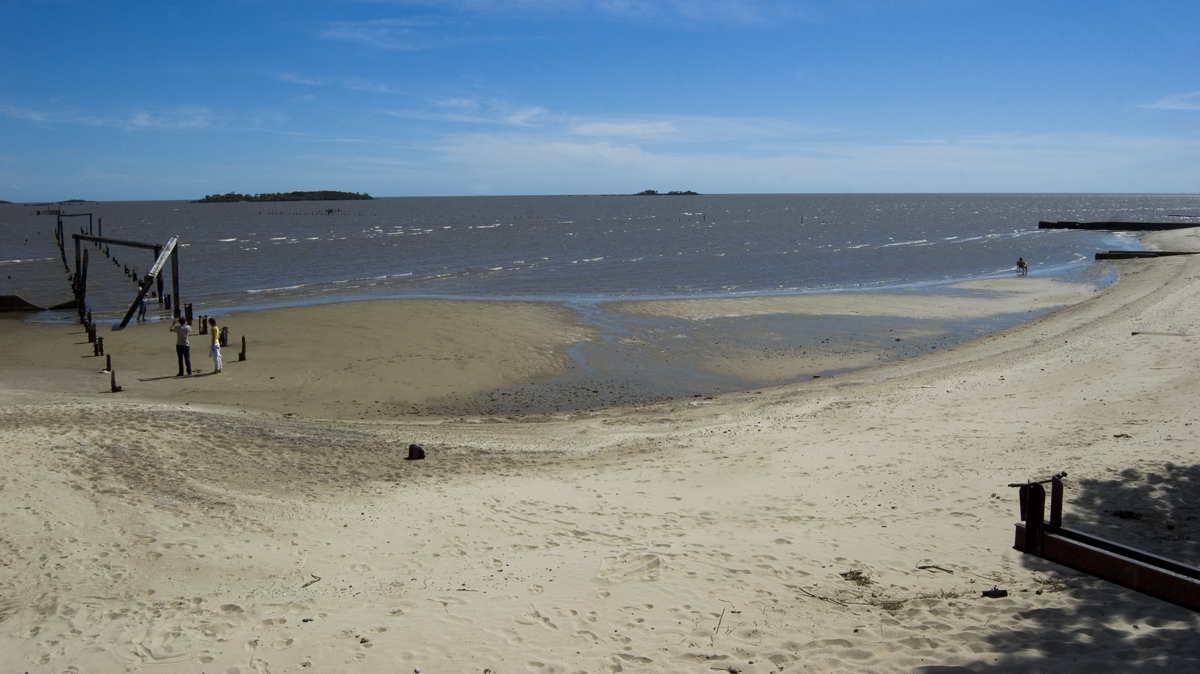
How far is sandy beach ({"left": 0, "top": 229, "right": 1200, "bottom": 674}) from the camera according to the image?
19.3 feet

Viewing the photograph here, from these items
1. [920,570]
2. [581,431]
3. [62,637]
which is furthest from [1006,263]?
[62,637]

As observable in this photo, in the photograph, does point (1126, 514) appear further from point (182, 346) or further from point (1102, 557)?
point (182, 346)

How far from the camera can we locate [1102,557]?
4277 millimetres

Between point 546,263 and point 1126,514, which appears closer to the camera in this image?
point 1126,514

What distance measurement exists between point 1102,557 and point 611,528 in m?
5.01

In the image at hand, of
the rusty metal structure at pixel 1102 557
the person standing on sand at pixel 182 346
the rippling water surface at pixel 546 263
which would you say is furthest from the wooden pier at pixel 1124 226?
the rusty metal structure at pixel 1102 557

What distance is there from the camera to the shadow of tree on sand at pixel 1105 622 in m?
5.33

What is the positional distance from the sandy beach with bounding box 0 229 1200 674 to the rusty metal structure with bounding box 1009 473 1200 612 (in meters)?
1.21

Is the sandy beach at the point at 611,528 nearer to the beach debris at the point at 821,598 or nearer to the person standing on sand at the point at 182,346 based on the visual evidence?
the beach debris at the point at 821,598

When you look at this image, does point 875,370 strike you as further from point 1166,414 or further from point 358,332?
point 358,332

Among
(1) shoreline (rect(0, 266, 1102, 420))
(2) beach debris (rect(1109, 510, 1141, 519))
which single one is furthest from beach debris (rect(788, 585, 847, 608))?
(1) shoreline (rect(0, 266, 1102, 420))

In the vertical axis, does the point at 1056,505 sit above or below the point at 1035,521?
above

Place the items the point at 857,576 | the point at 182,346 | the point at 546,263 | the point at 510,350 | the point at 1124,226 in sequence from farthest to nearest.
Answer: the point at 1124,226 → the point at 546,263 → the point at 510,350 → the point at 182,346 → the point at 857,576

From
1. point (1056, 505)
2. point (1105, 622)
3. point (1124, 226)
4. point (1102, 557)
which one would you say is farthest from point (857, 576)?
point (1124, 226)
